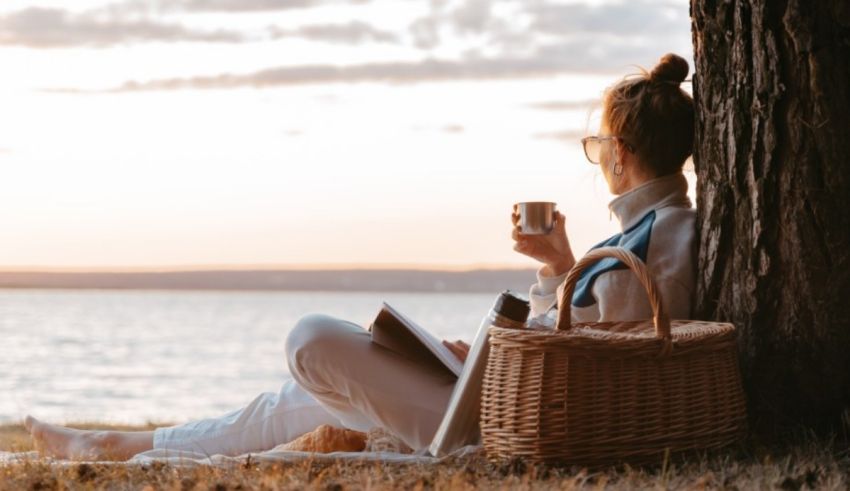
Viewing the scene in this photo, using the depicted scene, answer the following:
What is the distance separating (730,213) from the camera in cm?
388

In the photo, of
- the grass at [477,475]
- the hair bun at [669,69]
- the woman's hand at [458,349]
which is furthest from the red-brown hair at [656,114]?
the grass at [477,475]

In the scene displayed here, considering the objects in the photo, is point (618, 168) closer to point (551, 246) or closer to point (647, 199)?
point (647, 199)

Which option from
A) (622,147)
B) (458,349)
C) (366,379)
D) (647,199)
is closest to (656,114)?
(622,147)

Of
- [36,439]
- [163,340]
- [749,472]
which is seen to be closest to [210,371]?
[163,340]

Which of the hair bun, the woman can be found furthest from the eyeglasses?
the hair bun

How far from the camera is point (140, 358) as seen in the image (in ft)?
102

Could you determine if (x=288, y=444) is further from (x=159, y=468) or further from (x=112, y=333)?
(x=112, y=333)

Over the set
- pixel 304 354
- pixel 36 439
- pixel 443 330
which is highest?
pixel 304 354

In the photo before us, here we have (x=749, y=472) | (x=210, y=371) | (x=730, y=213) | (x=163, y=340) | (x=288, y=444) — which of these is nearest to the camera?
(x=749, y=472)

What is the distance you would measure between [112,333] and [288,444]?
38.0 m

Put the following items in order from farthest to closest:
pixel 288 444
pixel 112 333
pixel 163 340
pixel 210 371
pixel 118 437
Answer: pixel 112 333, pixel 163 340, pixel 210 371, pixel 118 437, pixel 288 444

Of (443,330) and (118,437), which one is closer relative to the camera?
(118,437)

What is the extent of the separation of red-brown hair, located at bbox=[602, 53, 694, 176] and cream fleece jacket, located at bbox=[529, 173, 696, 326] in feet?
0.27

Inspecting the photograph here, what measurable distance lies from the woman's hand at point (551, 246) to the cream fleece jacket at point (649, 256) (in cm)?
5
